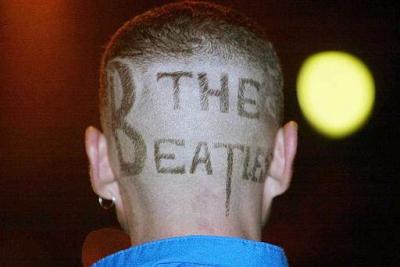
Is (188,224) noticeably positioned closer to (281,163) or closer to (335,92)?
(281,163)

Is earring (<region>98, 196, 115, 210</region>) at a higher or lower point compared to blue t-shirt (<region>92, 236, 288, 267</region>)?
higher

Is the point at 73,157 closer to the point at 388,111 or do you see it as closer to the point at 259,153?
the point at 388,111

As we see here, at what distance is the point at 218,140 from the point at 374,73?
10.8 feet

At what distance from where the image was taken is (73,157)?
12.2 feet

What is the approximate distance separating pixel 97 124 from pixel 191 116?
2.80 meters

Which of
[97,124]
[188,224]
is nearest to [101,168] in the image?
[188,224]

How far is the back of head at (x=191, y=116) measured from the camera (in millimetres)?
903

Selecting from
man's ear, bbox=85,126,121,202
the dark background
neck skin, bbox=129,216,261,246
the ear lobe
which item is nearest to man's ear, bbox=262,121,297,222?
the ear lobe

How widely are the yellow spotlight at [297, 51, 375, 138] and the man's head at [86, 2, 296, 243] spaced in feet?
9.83

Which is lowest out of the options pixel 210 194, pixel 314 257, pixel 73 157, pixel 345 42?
pixel 314 257

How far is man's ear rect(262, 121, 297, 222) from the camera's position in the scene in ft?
3.21

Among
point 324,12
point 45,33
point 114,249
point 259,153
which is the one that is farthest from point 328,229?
point 259,153

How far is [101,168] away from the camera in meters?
0.99

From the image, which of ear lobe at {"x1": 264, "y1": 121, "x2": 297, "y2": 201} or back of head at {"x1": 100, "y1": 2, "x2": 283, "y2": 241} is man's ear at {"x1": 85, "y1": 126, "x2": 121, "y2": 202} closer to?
back of head at {"x1": 100, "y1": 2, "x2": 283, "y2": 241}
